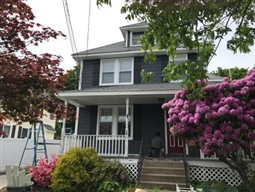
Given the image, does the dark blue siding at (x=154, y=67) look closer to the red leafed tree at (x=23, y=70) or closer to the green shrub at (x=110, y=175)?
the green shrub at (x=110, y=175)

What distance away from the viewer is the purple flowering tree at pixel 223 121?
22.4ft

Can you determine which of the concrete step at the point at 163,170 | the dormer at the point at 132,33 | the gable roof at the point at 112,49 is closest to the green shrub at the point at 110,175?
the concrete step at the point at 163,170

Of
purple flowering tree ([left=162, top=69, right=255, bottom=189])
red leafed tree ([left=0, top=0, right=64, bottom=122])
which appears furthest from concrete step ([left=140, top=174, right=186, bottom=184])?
red leafed tree ([left=0, top=0, right=64, bottom=122])

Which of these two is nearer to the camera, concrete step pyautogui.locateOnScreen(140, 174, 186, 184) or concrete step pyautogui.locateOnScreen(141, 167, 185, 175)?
concrete step pyautogui.locateOnScreen(140, 174, 186, 184)

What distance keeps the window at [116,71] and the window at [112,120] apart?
5.08ft

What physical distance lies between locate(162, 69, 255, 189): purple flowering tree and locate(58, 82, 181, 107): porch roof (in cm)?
222

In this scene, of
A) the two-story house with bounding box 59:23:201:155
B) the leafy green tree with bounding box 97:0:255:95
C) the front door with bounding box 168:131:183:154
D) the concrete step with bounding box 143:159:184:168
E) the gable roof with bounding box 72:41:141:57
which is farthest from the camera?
the gable roof with bounding box 72:41:141:57

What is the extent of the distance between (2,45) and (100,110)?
817 centimetres

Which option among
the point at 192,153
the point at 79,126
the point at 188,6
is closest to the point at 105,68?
the point at 79,126

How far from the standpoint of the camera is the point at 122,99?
37.7 feet

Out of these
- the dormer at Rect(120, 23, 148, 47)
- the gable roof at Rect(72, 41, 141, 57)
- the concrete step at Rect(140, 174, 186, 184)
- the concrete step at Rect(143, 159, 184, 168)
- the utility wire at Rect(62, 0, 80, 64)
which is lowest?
the concrete step at Rect(140, 174, 186, 184)

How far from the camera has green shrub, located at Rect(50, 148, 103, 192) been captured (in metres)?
7.58

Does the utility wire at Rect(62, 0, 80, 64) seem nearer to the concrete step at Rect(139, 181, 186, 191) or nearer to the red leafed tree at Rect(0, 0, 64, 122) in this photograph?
the red leafed tree at Rect(0, 0, 64, 122)

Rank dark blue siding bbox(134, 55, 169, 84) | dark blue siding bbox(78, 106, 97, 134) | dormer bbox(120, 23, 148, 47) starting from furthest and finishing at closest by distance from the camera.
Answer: dormer bbox(120, 23, 148, 47)
dark blue siding bbox(134, 55, 169, 84)
dark blue siding bbox(78, 106, 97, 134)
